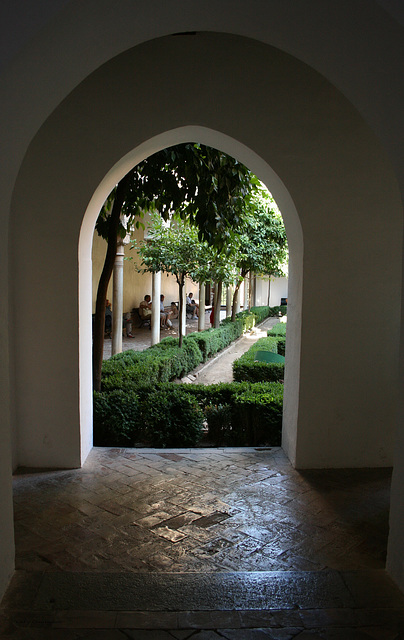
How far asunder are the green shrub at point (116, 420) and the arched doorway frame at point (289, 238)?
340 mm

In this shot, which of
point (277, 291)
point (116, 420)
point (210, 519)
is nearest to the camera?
point (210, 519)

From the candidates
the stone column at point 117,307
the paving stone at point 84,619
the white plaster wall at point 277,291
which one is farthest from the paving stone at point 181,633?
the white plaster wall at point 277,291

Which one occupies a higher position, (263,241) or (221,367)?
(263,241)

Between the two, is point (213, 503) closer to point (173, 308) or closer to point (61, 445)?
point (61, 445)

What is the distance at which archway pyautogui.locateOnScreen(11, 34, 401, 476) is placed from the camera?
4.48 metres

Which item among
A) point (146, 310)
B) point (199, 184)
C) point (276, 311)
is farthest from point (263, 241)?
point (276, 311)

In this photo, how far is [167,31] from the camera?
3014 mm

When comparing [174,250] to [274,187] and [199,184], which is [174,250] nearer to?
[199,184]

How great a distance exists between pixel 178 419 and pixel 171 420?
0.31 feet

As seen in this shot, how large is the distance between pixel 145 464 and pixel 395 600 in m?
2.64

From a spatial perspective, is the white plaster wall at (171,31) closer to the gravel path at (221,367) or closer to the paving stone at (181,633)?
the paving stone at (181,633)

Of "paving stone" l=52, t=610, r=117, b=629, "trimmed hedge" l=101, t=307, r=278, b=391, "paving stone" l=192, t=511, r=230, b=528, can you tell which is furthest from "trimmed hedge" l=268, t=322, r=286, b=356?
"paving stone" l=52, t=610, r=117, b=629

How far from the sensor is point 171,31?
303 cm

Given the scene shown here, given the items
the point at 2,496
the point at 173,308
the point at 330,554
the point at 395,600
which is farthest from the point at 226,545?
the point at 173,308
